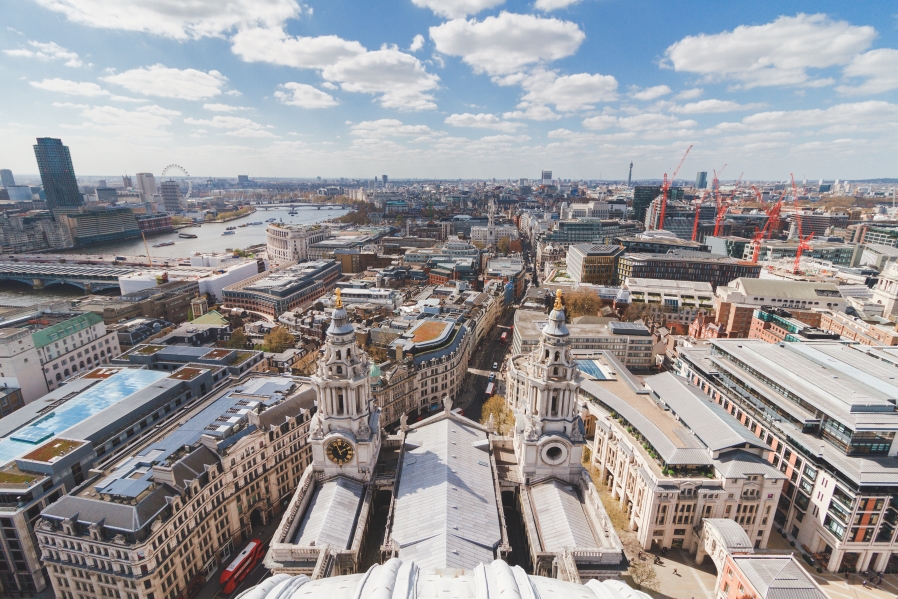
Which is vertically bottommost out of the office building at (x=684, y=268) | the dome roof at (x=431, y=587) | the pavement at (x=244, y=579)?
the pavement at (x=244, y=579)

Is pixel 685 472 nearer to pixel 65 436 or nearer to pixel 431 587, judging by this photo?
pixel 431 587

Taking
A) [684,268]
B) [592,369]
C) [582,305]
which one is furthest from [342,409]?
[684,268]

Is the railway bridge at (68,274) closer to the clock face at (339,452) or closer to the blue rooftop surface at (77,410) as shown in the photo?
the blue rooftop surface at (77,410)

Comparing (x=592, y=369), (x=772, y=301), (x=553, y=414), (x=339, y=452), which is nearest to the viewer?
(x=339, y=452)

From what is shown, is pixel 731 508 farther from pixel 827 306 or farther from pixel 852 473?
pixel 827 306

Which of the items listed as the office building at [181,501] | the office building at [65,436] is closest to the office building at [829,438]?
the office building at [181,501]

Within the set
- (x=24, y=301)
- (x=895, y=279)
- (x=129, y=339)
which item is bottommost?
(x=24, y=301)

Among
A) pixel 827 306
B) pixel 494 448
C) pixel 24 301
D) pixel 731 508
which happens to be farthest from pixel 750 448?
pixel 24 301
